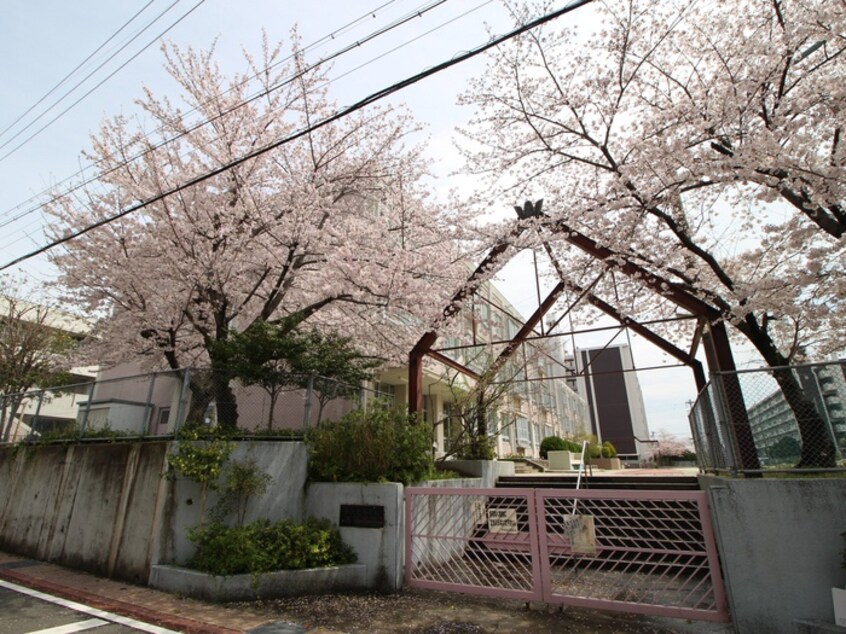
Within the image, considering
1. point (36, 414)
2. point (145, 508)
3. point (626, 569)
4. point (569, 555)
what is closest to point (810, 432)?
point (626, 569)

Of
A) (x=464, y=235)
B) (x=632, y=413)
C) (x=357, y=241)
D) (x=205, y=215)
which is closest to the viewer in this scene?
(x=205, y=215)

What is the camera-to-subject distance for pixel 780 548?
4.75 metres

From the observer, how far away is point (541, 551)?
18.9ft

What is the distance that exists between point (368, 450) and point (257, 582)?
7.86 ft

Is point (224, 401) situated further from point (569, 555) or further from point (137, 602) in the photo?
point (569, 555)

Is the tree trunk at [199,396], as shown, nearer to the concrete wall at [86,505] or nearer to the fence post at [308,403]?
the concrete wall at [86,505]

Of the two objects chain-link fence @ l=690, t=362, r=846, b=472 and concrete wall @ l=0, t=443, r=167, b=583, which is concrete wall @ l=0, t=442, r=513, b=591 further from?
chain-link fence @ l=690, t=362, r=846, b=472

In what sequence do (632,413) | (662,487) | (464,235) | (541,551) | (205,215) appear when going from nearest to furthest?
1. (541,551)
2. (662,487)
3. (205,215)
4. (464,235)
5. (632,413)

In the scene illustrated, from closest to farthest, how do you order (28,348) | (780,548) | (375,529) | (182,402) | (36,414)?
1. (780,548)
2. (375,529)
3. (182,402)
4. (36,414)
5. (28,348)

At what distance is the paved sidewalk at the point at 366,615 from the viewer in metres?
5.05

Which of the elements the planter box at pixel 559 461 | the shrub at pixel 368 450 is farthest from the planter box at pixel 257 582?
the planter box at pixel 559 461

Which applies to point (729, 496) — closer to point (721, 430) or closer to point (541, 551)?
point (721, 430)

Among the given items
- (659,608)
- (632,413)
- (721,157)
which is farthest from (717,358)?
(632,413)

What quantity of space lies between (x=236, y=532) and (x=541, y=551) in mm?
4346
